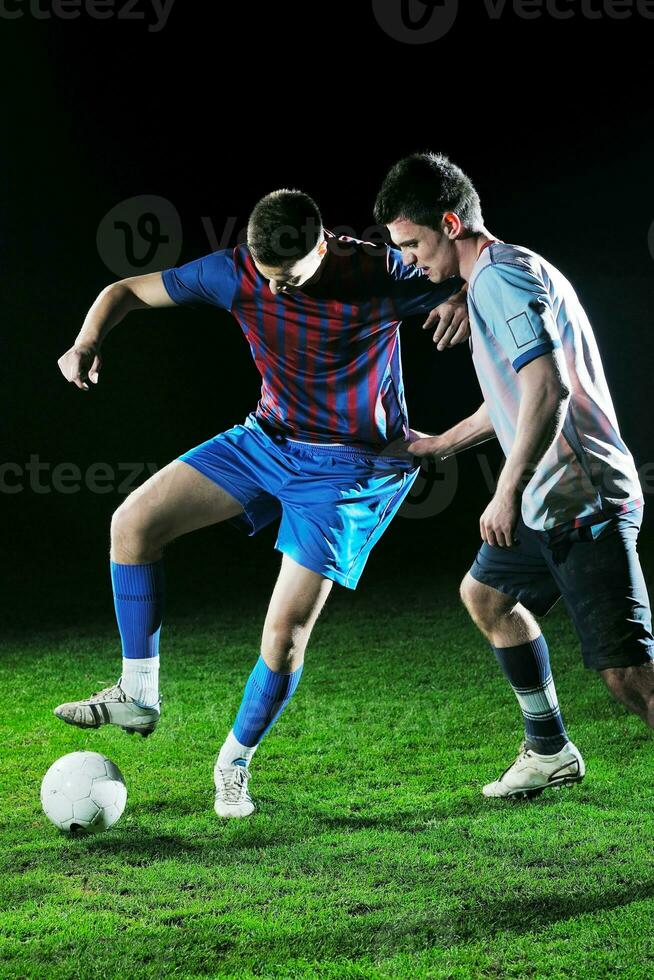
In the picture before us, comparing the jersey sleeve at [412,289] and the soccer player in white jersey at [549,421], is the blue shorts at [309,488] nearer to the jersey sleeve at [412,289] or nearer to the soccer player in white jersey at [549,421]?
the jersey sleeve at [412,289]

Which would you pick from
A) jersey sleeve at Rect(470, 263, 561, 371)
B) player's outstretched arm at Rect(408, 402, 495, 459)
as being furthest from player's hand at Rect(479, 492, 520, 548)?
player's outstretched arm at Rect(408, 402, 495, 459)

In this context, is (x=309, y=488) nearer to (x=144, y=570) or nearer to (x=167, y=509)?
(x=167, y=509)

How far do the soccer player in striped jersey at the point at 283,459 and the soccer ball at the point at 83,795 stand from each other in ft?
0.69

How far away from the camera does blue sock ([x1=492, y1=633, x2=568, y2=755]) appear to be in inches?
111

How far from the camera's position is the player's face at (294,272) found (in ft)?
8.73

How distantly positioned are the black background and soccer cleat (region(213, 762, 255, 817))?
444cm

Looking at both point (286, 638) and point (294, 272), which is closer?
point (294, 272)

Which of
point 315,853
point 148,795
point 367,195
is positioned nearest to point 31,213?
point 367,195

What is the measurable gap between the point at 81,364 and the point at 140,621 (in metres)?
0.73

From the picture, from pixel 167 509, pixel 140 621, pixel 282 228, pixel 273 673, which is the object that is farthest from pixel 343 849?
pixel 282 228

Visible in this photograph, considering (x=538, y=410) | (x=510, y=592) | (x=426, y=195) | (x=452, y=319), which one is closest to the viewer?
(x=538, y=410)

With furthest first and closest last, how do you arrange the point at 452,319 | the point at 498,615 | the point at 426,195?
the point at 452,319, the point at 498,615, the point at 426,195

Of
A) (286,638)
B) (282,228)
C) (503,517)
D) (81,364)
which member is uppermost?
(282,228)

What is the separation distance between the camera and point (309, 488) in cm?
287
